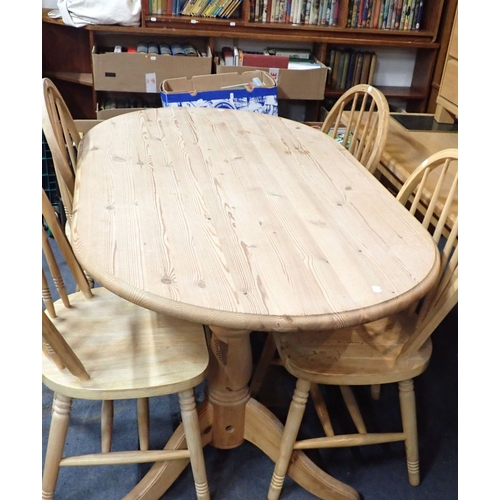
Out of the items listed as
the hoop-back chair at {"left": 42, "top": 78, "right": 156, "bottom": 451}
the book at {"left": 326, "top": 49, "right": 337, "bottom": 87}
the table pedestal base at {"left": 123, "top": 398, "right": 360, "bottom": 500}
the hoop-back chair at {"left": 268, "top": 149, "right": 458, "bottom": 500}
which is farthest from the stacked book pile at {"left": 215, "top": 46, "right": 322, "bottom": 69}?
the table pedestal base at {"left": 123, "top": 398, "right": 360, "bottom": 500}

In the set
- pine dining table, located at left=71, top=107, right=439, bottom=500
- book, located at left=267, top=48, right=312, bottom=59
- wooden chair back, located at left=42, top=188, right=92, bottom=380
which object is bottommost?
wooden chair back, located at left=42, top=188, right=92, bottom=380

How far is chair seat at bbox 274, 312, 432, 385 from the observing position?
127cm

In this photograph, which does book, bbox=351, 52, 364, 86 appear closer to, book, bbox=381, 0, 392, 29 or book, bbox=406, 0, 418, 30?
book, bbox=381, 0, 392, 29

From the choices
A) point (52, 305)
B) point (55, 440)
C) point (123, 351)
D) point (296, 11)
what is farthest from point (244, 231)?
point (296, 11)

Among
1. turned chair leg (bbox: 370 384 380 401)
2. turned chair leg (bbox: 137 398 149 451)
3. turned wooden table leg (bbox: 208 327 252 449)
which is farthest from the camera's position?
turned chair leg (bbox: 370 384 380 401)

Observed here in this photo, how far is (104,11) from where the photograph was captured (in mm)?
2811

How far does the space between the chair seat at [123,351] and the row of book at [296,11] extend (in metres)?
2.27

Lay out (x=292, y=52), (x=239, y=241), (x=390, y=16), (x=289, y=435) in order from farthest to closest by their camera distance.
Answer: (x=292, y=52) < (x=390, y=16) < (x=289, y=435) < (x=239, y=241)

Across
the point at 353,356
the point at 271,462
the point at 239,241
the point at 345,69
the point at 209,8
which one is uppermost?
the point at 209,8

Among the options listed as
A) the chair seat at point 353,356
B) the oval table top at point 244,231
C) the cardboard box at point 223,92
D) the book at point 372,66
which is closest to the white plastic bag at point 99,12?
the cardboard box at point 223,92

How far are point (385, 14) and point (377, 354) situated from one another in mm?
2562

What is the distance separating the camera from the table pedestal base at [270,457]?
141cm

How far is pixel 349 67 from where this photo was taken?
334 centimetres

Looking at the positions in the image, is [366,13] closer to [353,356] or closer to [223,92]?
[223,92]
